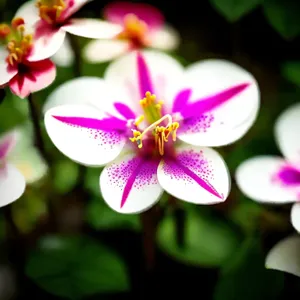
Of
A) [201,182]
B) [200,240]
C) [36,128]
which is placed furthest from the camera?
[200,240]

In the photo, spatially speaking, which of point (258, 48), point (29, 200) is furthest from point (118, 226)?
point (258, 48)

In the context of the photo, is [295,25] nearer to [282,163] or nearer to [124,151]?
[282,163]

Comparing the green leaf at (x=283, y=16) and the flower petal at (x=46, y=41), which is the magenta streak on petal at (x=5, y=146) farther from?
the green leaf at (x=283, y=16)

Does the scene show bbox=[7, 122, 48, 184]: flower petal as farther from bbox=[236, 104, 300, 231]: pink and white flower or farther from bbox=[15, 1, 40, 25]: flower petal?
bbox=[236, 104, 300, 231]: pink and white flower

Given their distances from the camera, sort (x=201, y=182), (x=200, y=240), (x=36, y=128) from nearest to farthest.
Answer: (x=201, y=182), (x=36, y=128), (x=200, y=240)

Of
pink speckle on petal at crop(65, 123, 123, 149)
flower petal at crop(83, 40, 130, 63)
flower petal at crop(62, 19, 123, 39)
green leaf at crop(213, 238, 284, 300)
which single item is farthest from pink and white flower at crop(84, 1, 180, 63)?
green leaf at crop(213, 238, 284, 300)

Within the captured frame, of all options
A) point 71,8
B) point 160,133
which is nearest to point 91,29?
point 71,8

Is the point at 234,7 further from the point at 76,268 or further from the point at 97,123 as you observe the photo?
the point at 76,268
